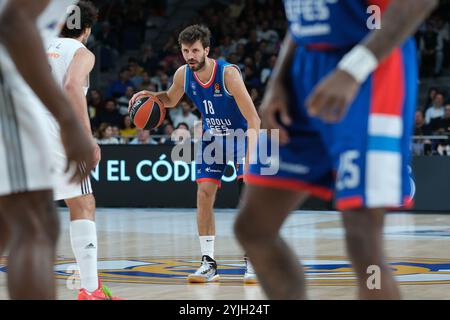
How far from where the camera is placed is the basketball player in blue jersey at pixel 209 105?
282 inches

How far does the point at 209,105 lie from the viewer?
24.4ft

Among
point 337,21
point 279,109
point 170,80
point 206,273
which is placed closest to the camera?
point 337,21

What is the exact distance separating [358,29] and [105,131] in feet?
43.2

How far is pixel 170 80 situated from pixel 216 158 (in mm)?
10907

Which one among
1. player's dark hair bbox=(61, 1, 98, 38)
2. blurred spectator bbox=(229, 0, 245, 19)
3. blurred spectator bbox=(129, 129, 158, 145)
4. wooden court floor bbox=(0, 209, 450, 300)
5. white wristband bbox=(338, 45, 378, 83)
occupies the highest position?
blurred spectator bbox=(229, 0, 245, 19)

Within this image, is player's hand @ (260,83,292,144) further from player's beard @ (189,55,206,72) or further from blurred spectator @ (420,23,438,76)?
blurred spectator @ (420,23,438,76)

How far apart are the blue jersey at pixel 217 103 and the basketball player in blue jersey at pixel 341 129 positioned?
3.73 m

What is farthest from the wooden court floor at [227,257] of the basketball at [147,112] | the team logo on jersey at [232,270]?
the basketball at [147,112]

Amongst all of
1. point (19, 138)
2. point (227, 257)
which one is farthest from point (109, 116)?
point (19, 138)

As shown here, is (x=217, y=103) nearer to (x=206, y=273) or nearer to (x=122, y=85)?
(x=206, y=273)

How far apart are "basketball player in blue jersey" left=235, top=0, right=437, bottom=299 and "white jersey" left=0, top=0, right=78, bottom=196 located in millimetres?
783

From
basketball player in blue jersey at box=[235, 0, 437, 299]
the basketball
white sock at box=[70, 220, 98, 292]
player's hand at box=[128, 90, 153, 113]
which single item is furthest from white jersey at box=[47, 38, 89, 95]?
basketball player in blue jersey at box=[235, 0, 437, 299]

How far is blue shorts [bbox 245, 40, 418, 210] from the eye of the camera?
122 inches
